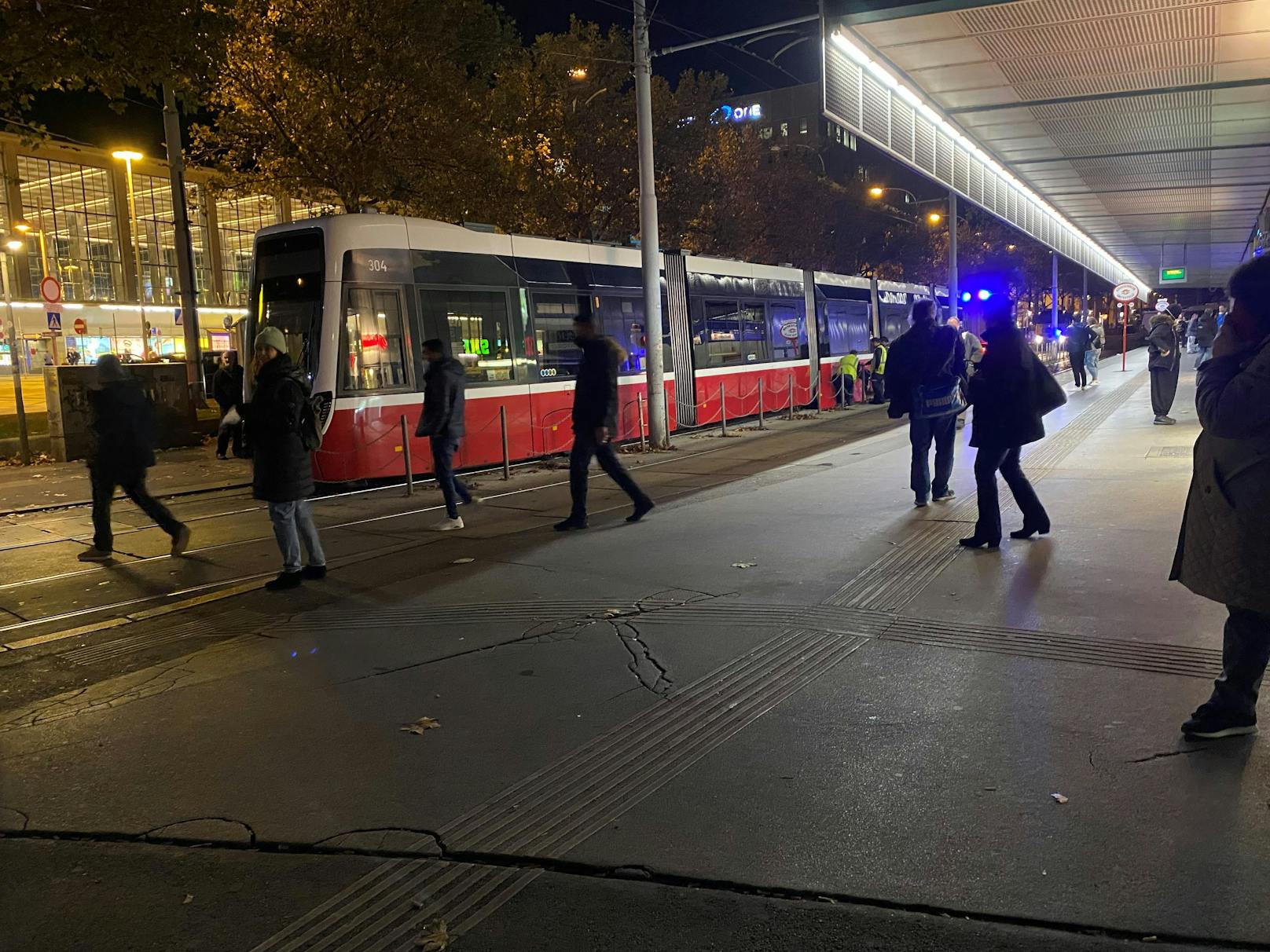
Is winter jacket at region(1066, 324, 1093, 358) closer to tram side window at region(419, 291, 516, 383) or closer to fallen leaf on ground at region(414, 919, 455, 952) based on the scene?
tram side window at region(419, 291, 516, 383)

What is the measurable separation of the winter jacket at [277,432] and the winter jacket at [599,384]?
104 inches

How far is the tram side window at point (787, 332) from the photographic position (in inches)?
867

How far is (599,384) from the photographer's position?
903 centimetres

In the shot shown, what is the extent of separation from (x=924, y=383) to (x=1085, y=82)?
593cm

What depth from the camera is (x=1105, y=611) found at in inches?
226

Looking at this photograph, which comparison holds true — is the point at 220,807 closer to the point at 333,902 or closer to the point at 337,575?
the point at 333,902

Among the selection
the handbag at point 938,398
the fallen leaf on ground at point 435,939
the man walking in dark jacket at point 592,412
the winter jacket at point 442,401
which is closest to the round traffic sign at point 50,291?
the winter jacket at point 442,401

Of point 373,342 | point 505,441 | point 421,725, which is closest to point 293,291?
point 373,342

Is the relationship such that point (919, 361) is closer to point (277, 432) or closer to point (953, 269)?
point (277, 432)

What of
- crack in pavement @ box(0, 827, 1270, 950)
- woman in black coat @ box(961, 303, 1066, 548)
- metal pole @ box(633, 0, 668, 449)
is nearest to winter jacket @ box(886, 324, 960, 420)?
woman in black coat @ box(961, 303, 1066, 548)

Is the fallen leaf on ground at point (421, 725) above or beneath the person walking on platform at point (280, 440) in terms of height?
beneath

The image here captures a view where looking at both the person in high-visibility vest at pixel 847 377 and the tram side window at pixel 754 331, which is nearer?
the tram side window at pixel 754 331

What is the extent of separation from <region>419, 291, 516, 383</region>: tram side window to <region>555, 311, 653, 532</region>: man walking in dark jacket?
13.7ft

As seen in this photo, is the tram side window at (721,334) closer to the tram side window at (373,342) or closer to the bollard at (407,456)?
the tram side window at (373,342)
